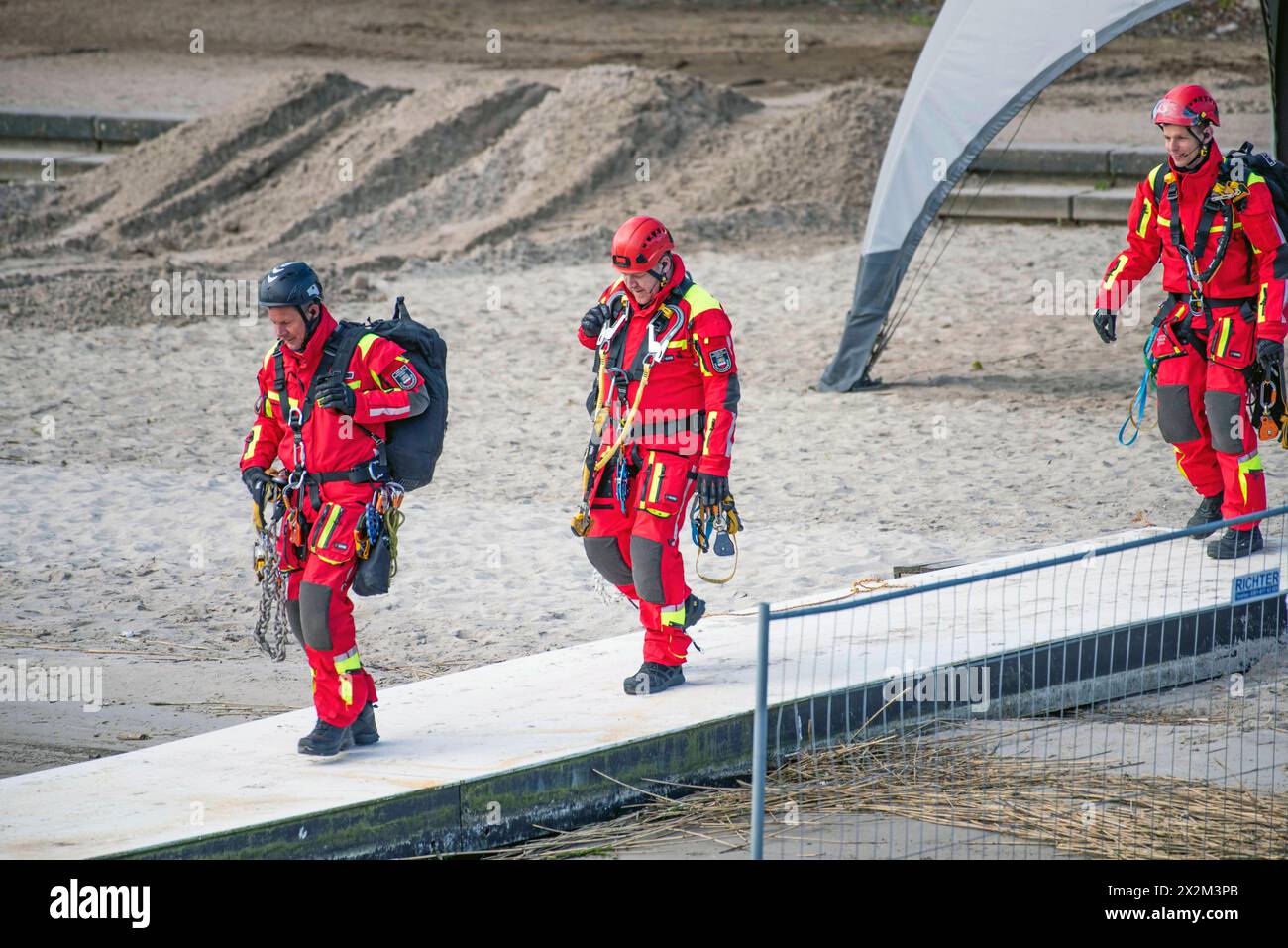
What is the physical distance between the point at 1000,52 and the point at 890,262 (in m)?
1.79

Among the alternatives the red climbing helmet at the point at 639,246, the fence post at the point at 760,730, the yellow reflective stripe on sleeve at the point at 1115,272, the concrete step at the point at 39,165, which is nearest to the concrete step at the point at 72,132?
the concrete step at the point at 39,165

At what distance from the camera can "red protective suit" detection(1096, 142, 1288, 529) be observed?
7.87 m

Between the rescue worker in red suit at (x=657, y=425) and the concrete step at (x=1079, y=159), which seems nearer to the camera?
the rescue worker in red suit at (x=657, y=425)

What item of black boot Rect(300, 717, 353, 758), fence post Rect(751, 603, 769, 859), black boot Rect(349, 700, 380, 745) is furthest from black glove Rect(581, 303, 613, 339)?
fence post Rect(751, 603, 769, 859)

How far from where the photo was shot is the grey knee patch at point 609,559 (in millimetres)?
6918

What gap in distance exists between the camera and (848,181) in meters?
19.8

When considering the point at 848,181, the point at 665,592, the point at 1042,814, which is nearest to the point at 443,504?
the point at 665,592

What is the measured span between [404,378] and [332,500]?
0.52 m

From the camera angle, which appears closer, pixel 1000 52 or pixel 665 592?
pixel 665 592

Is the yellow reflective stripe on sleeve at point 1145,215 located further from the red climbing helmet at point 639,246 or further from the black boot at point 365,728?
the black boot at point 365,728

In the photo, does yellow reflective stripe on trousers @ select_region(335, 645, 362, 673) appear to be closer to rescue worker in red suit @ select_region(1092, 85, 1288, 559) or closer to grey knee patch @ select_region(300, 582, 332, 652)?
grey knee patch @ select_region(300, 582, 332, 652)

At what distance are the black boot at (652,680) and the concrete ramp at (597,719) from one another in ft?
0.18

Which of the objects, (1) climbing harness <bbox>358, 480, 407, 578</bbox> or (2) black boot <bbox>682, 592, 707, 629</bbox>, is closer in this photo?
(1) climbing harness <bbox>358, 480, 407, 578</bbox>
